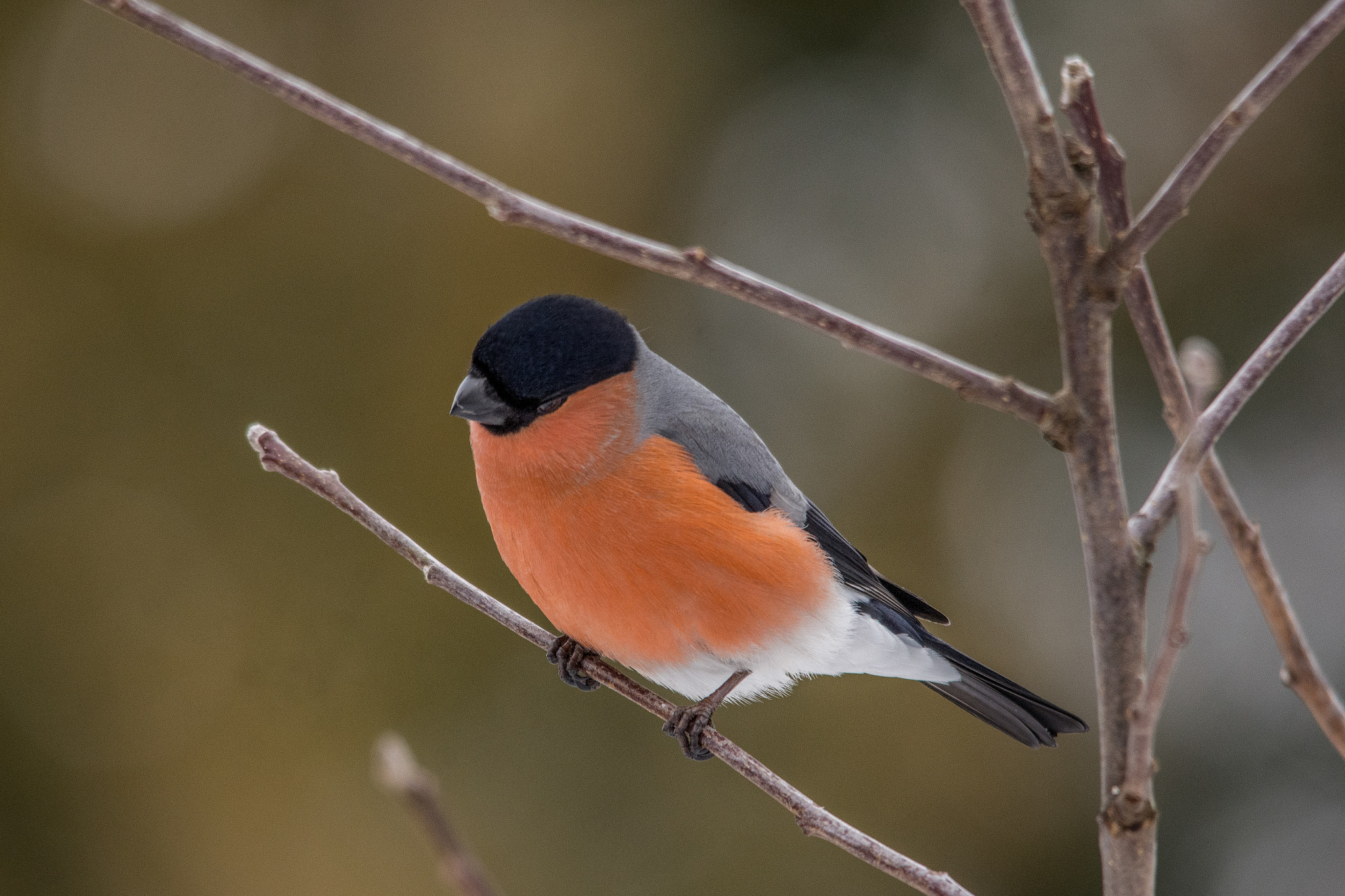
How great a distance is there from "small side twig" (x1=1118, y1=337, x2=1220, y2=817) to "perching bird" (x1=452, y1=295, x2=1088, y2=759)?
1.15 meters

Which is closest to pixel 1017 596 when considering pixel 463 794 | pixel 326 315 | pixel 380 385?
pixel 463 794

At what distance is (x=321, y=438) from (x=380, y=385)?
0.29 m

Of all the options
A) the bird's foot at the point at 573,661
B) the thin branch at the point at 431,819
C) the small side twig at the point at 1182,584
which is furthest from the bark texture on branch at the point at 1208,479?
the bird's foot at the point at 573,661

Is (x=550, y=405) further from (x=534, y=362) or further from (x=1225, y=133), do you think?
(x=1225, y=133)

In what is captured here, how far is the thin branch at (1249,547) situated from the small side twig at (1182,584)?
8.8 inches

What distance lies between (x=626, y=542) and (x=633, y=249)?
103cm

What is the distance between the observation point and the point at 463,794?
4.08 m

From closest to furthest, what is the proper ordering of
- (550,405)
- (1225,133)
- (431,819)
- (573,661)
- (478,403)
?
(1225,133), (431,819), (478,403), (550,405), (573,661)

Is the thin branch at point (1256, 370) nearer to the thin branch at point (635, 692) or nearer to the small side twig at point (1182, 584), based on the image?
the small side twig at point (1182, 584)

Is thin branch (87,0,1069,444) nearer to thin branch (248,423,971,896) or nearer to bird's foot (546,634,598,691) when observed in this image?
thin branch (248,423,971,896)

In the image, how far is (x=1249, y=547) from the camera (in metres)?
1.36

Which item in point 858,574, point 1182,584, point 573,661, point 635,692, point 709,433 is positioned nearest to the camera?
point 1182,584

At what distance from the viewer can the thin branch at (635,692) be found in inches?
62.6

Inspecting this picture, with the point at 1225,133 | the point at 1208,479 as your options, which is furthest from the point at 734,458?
the point at 1225,133
